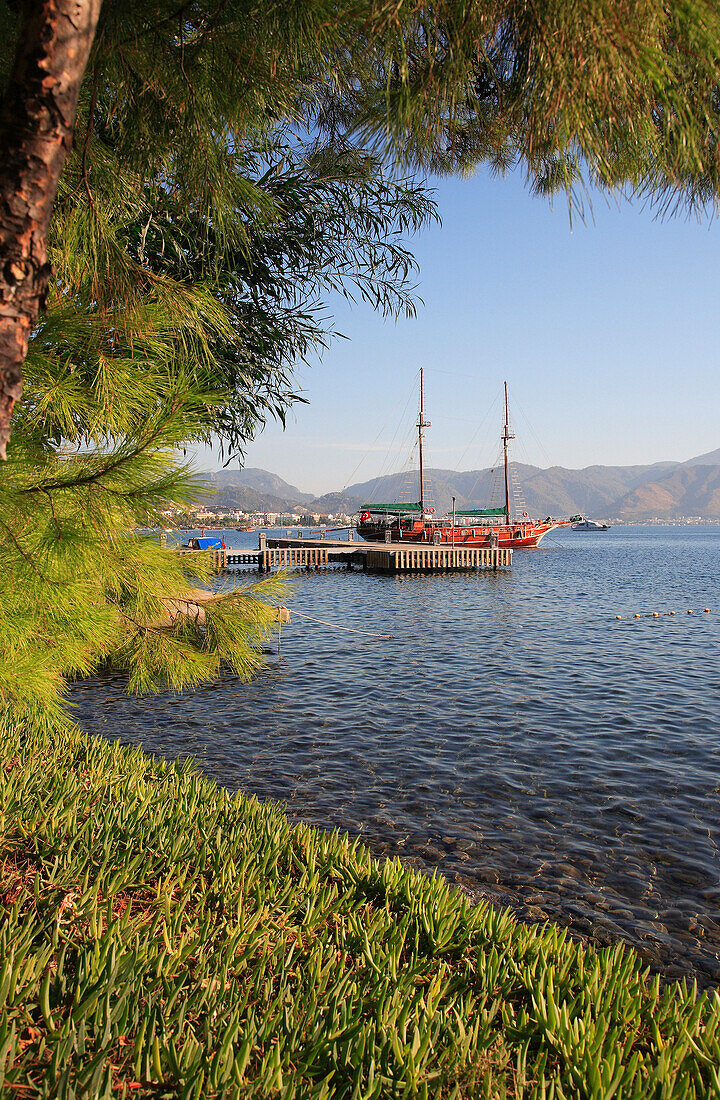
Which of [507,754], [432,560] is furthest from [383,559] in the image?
[507,754]

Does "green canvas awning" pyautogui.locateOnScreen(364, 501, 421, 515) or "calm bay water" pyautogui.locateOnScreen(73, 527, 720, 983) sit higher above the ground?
"green canvas awning" pyautogui.locateOnScreen(364, 501, 421, 515)

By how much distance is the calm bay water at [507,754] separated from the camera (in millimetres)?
5613

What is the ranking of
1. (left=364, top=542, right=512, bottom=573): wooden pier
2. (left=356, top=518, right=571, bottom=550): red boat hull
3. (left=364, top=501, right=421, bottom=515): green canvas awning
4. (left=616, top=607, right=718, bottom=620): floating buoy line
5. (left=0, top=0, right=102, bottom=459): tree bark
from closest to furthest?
(left=0, top=0, right=102, bottom=459): tree bark → (left=616, top=607, right=718, bottom=620): floating buoy line → (left=364, top=542, right=512, bottom=573): wooden pier → (left=356, top=518, right=571, bottom=550): red boat hull → (left=364, top=501, right=421, bottom=515): green canvas awning

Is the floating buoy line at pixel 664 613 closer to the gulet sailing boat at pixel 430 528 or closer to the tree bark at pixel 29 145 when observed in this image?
the tree bark at pixel 29 145

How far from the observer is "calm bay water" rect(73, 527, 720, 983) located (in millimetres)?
5613

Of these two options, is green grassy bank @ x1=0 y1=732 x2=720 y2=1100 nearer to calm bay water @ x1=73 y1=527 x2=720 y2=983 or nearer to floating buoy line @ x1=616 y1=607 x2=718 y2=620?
calm bay water @ x1=73 y1=527 x2=720 y2=983

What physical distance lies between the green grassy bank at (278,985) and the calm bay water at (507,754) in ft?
6.58

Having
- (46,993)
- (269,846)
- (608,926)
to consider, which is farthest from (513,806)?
(46,993)

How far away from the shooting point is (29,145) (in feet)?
6.11

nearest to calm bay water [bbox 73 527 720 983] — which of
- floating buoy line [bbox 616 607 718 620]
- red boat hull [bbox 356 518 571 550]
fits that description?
floating buoy line [bbox 616 607 718 620]

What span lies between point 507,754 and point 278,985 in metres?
6.76

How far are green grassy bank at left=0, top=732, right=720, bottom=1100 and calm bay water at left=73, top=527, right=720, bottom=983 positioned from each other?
201 cm

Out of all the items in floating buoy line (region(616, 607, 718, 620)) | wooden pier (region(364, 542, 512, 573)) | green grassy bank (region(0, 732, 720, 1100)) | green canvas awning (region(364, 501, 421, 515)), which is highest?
green canvas awning (region(364, 501, 421, 515))

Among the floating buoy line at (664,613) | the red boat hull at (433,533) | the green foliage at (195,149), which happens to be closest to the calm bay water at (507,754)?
the green foliage at (195,149)
